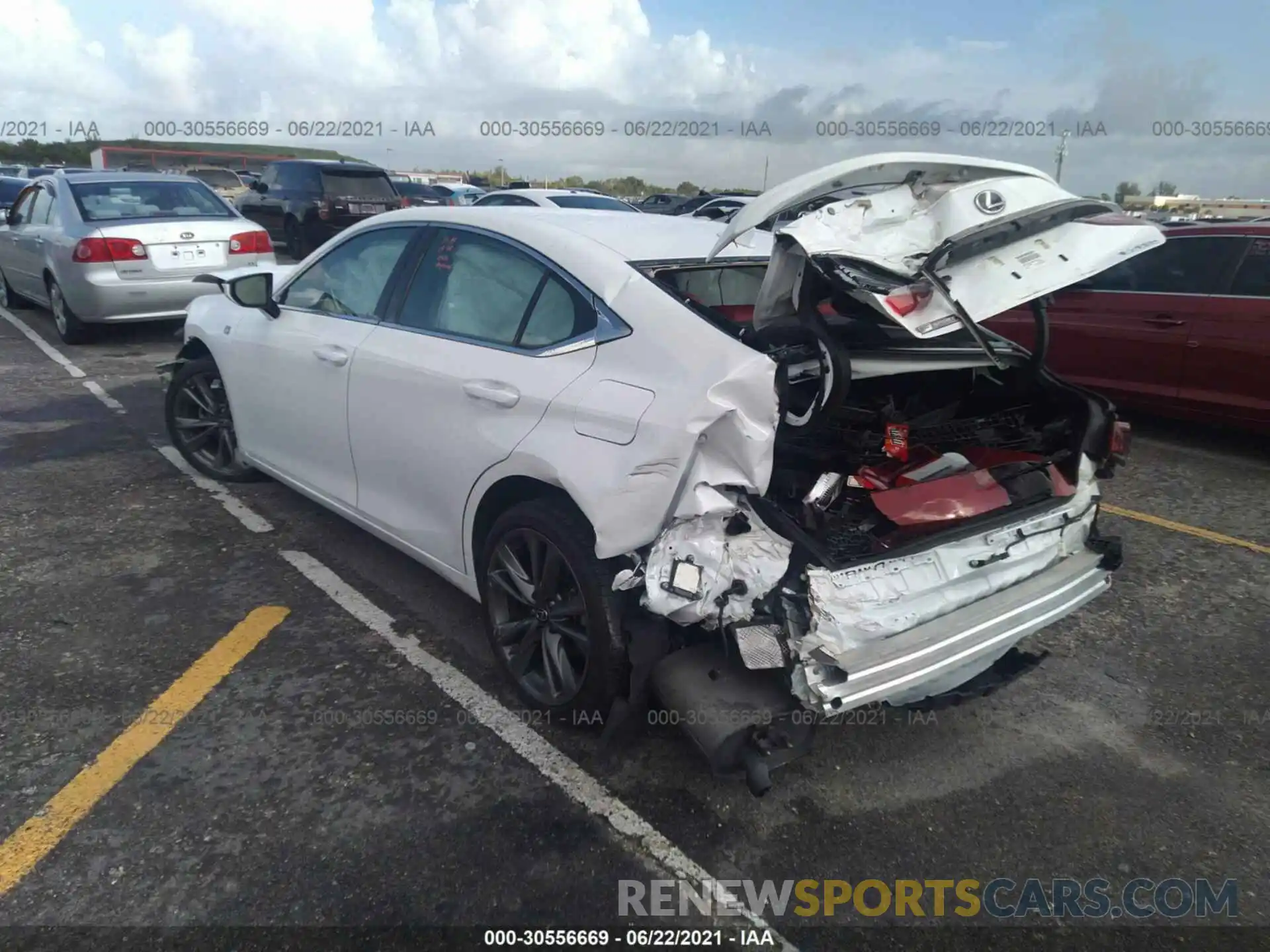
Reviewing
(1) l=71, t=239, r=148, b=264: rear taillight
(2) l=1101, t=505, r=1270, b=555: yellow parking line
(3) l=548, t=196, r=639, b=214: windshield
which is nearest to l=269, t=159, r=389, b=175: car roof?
(3) l=548, t=196, r=639, b=214: windshield

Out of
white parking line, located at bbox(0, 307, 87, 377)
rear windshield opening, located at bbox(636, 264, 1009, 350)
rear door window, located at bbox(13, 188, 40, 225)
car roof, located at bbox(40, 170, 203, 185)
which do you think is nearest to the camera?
rear windshield opening, located at bbox(636, 264, 1009, 350)

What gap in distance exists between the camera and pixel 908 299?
248 centimetres

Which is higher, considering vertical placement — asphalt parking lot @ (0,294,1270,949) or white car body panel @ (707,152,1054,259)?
white car body panel @ (707,152,1054,259)

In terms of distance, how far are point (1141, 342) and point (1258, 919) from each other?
4.90 metres

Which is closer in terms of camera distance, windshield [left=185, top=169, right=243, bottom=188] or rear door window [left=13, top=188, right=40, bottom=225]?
rear door window [left=13, top=188, right=40, bottom=225]

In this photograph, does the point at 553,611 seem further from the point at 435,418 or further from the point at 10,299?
the point at 10,299

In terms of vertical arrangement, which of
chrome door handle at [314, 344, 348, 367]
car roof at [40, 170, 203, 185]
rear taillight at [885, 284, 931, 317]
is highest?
car roof at [40, 170, 203, 185]

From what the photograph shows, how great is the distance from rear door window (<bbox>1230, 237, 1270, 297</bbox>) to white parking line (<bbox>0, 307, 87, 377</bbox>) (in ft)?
29.7

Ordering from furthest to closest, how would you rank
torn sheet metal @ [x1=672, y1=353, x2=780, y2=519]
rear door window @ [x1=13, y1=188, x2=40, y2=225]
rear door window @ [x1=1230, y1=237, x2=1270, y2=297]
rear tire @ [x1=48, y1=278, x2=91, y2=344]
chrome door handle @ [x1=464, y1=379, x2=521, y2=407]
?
1. rear door window @ [x1=13, y1=188, x2=40, y2=225]
2. rear tire @ [x1=48, y1=278, x2=91, y2=344]
3. rear door window @ [x1=1230, y1=237, x2=1270, y2=297]
4. chrome door handle @ [x1=464, y1=379, x2=521, y2=407]
5. torn sheet metal @ [x1=672, y1=353, x2=780, y2=519]

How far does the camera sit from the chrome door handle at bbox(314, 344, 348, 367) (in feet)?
12.2

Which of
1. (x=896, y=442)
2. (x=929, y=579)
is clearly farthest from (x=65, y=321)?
(x=929, y=579)

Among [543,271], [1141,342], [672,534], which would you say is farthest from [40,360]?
[1141,342]

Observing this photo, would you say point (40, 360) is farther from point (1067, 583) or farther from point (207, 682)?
point (1067, 583)

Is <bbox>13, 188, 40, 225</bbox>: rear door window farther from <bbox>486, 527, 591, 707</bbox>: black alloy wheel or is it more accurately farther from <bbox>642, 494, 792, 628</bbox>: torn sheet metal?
<bbox>642, 494, 792, 628</bbox>: torn sheet metal
